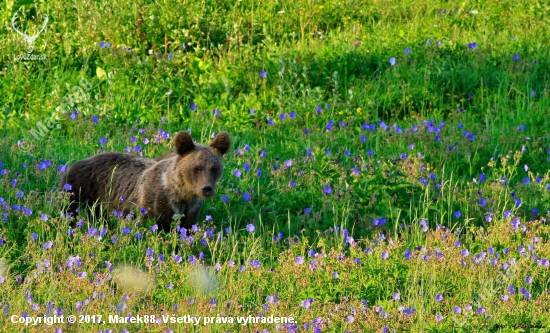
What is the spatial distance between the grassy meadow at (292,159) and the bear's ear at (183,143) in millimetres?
545

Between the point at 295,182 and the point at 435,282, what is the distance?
1851 millimetres

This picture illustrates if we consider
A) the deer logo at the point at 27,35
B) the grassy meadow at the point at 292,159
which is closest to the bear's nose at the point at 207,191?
the grassy meadow at the point at 292,159

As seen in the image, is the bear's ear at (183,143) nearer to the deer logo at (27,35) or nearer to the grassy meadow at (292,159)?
the grassy meadow at (292,159)

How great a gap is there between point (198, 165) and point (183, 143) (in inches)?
8.0

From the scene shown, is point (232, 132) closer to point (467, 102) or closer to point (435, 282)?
point (467, 102)

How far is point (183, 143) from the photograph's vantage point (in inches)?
253

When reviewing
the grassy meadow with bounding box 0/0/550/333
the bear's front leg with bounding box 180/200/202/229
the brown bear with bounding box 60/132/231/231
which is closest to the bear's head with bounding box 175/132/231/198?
the brown bear with bounding box 60/132/231/231

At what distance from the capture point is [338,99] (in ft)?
30.1

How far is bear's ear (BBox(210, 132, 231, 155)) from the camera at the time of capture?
6.52 metres

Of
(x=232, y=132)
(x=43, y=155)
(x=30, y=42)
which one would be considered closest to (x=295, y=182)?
(x=232, y=132)

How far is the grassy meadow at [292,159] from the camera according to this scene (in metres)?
5.29

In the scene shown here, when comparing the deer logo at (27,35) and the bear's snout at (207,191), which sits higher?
the deer logo at (27,35)

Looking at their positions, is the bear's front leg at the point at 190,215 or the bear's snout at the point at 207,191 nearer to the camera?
the bear's snout at the point at 207,191

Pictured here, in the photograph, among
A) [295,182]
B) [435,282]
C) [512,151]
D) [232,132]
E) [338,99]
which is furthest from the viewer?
[338,99]
